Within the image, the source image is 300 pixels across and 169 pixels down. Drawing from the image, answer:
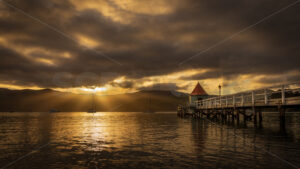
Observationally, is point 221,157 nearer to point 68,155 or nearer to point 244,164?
point 244,164

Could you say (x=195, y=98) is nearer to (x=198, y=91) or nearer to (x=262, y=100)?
(x=198, y=91)

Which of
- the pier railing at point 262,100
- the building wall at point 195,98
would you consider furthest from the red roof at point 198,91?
the pier railing at point 262,100

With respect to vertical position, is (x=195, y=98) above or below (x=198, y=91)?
below

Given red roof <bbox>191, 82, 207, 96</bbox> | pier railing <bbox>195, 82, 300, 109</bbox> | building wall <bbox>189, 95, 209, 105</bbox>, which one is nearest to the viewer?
pier railing <bbox>195, 82, 300, 109</bbox>

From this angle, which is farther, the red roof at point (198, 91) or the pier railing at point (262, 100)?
the red roof at point (198, 91)

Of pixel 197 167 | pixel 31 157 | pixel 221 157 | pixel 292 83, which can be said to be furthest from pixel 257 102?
pixel 31 157

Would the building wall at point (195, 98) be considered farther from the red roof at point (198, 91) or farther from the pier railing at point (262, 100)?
the pier railing at point (262, 100)

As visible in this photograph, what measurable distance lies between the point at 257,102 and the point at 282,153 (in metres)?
13.2

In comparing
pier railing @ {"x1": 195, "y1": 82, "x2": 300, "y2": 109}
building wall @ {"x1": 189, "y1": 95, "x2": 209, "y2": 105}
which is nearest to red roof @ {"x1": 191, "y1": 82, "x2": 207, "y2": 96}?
building wall @ {"x1": 189, "y1": 95, "x2": 209, "y2": 105}

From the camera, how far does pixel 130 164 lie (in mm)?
9336

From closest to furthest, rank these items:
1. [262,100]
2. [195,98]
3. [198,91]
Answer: [262,100] < [195,98] < [198,91]

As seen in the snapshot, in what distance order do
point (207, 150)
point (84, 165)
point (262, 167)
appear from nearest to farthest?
point (262, 167) → point (84, 165) → point (207, 150)

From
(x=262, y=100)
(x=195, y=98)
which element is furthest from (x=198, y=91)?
(x=262, y=100)

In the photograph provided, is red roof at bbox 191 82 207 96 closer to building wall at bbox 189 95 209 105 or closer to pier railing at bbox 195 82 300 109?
building wall at bbox 189 95 209 105
